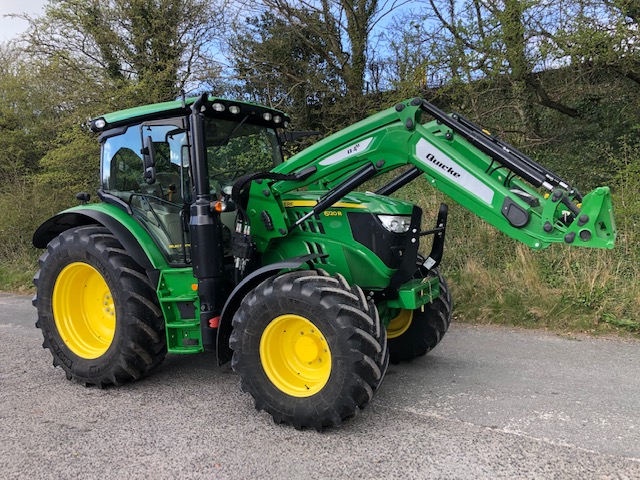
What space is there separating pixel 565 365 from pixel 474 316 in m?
1.71

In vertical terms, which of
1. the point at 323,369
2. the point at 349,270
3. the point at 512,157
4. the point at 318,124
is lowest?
the point at 323,369

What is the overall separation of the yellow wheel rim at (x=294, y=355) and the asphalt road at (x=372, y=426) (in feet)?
0.96

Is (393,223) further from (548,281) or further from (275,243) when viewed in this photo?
(548,281)

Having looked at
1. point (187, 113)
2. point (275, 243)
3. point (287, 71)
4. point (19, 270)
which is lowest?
point (19, 270)

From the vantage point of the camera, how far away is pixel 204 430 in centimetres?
328

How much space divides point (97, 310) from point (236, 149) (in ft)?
6.29

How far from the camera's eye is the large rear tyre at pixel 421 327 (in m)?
4.32

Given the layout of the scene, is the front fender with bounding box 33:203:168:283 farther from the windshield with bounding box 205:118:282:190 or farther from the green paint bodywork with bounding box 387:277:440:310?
the green paint bodywork with bounding box 387:277:440:310

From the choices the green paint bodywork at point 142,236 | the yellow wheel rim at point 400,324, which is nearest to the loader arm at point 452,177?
the green paint bodywork at point 142,236

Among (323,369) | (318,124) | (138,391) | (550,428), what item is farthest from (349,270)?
(318,124)

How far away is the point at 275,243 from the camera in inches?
158

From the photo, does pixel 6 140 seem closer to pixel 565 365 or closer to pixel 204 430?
pixel 204 430

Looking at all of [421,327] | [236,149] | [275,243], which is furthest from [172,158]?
[421,327]

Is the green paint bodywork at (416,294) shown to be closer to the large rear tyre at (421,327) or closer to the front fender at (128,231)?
the large rear tyre at (421,327)
